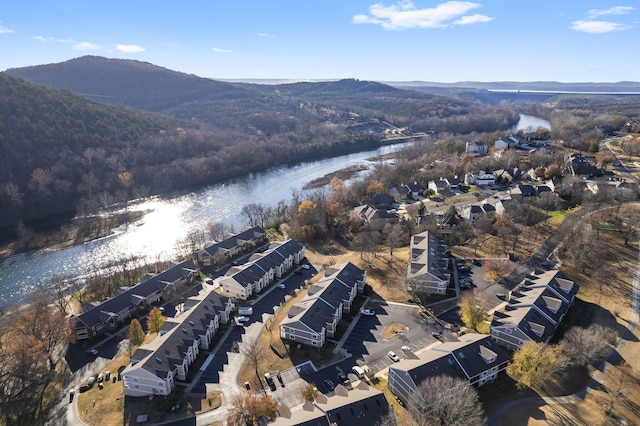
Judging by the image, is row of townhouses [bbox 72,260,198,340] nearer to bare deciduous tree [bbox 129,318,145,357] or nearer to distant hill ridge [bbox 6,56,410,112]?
bare deciduous tree [bbox 129,318,145,357]

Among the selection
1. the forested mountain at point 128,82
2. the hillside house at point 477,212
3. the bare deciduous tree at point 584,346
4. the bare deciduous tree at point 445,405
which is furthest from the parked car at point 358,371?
the forested mountain at point 128,82

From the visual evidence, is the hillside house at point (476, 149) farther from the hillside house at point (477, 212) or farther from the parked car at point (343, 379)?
the parked car at point (343, 379)

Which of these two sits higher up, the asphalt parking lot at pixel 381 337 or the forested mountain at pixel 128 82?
the forested mountain at pixel 128 82

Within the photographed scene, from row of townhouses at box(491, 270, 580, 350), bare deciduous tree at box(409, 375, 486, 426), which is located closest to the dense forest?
bare deciduous tree at box(409, 375, 486, 426)

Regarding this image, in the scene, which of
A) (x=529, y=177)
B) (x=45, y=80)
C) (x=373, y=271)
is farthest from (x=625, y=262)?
(x=45, y=80)

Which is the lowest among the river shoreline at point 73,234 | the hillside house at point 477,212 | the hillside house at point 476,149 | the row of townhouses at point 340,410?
the river shoreline at point 73,234

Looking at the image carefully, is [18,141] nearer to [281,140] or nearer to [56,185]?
[56,185]

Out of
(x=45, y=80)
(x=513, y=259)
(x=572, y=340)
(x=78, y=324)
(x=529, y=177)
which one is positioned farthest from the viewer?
(x=45, y=80)
